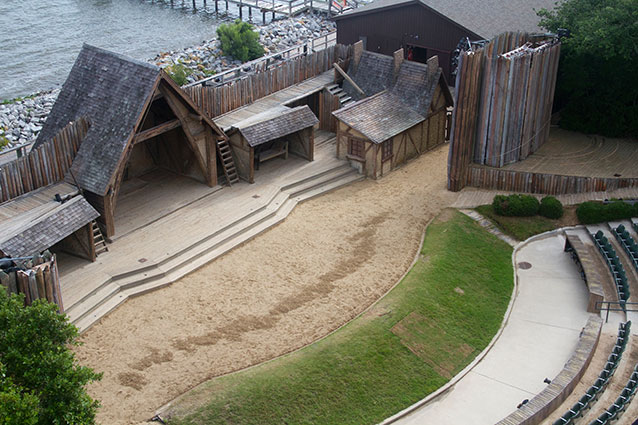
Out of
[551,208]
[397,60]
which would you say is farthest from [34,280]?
[397,60]

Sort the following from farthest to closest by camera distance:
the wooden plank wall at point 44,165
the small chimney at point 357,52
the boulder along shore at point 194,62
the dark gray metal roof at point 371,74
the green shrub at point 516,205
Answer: the boulder along shore at point 194,62 < the small chimney at point 357,52 < the dark gray metal roof at point 371,74 < the green shrub at point 516,205 < the wooden plank wall at point 44,165

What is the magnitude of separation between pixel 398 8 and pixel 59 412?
37279mm

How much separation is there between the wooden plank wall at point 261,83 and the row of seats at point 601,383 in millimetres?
21084

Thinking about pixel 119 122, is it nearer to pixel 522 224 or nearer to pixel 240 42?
pixel 522 224

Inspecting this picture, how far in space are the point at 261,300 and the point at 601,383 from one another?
11.9m

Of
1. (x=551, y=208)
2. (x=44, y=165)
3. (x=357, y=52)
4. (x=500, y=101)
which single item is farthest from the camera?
(x=357, y=52)

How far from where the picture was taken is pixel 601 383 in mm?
23344

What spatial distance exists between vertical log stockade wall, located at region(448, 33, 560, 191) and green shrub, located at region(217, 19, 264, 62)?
2990 cm

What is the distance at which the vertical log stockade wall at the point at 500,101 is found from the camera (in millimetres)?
34625

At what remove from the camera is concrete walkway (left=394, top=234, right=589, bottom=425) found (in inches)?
923

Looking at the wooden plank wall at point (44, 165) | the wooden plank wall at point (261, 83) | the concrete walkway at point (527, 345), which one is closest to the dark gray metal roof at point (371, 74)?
the wooden plank wall at point (261, 83)

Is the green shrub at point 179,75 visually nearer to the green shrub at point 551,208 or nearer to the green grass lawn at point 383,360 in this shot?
the green grass lawn at point 383,360

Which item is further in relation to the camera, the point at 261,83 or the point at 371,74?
the point at 371,74

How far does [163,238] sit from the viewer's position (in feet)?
102
